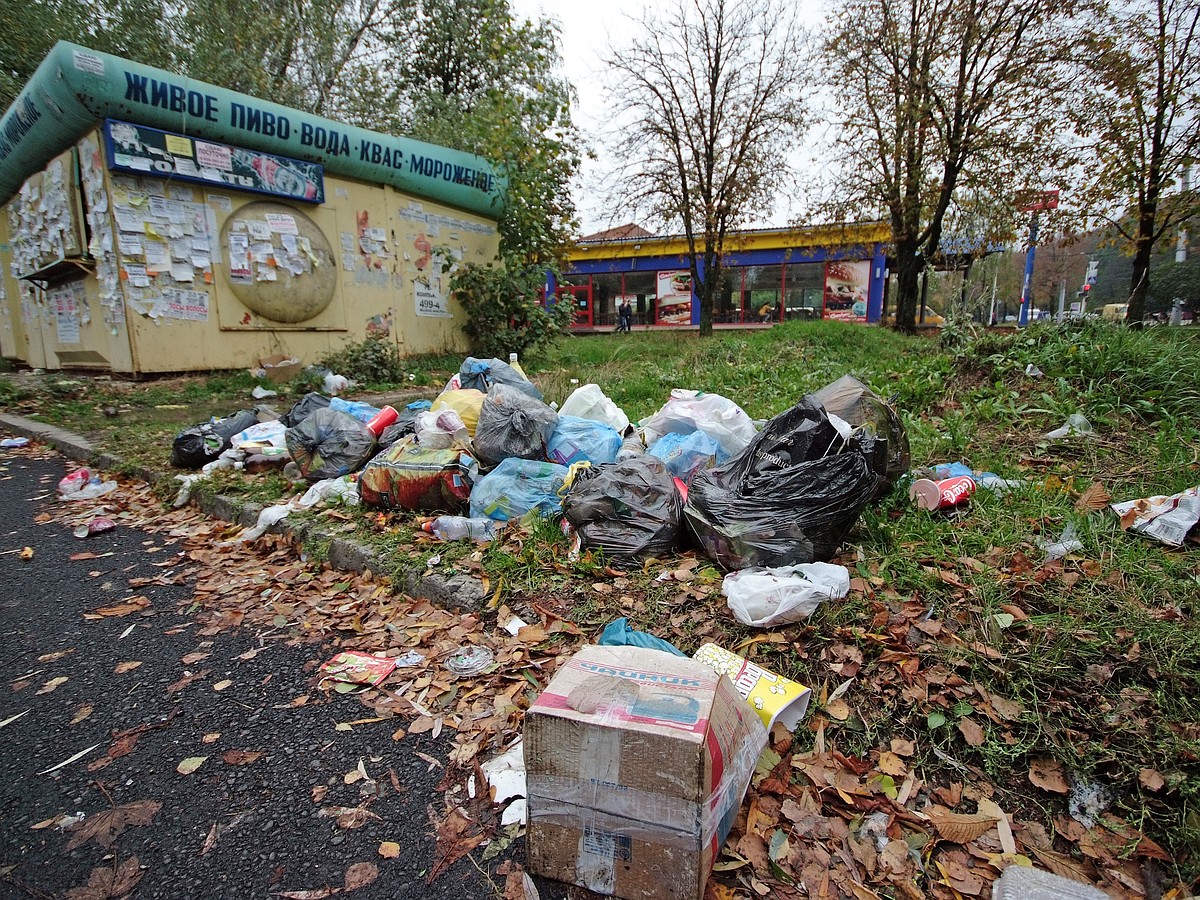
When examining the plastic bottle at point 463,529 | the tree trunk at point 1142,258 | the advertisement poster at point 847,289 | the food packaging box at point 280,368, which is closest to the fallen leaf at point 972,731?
the plastic bottle at point 463,529

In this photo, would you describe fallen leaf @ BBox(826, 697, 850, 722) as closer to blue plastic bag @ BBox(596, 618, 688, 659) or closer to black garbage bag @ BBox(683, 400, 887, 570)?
blue plastic bag @ BBox(596, 618, 688, 659)

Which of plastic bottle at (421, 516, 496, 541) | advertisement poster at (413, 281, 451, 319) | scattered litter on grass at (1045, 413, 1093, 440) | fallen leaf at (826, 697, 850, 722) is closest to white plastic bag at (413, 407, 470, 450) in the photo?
plastic bottle at (421, 516, 496, 541)

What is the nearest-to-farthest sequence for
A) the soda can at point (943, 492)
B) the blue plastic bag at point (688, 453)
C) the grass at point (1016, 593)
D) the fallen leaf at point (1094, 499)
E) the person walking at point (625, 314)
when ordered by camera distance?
1. the grass at point (1016, 593)
2. the fallen leaf at point (1094, 499)
3. the soda can at point (943, 492)
4. the blue plastic bag at point (688, 453)
5. the person walking at point (625, 314)

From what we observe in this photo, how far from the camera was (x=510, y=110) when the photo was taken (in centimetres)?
927

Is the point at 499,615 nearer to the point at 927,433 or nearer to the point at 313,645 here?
the point at 313,645

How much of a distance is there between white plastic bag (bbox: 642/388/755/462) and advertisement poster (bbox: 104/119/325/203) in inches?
239

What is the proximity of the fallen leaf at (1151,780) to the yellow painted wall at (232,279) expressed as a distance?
8.38 metres

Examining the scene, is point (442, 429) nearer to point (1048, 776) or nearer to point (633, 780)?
point (633, 780)

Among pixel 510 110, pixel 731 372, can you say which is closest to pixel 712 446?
pixel 731 372

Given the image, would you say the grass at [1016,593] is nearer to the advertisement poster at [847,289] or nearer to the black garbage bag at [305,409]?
the black garbage bag at [305,409]

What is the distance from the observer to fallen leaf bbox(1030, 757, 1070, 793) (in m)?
1.53

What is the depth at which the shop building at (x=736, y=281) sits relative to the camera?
19.7m

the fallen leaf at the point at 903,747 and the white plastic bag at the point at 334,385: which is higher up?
the white plastic bag at the point at 334,385

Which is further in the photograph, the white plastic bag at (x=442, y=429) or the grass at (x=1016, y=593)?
the white plastic bag at (x=442, y=429)
